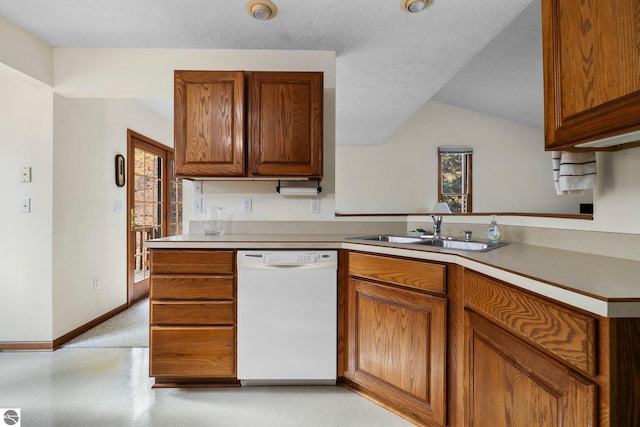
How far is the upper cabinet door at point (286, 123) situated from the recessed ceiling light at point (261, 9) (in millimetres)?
320

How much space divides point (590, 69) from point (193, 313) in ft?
6.68

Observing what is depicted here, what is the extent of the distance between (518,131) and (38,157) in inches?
246

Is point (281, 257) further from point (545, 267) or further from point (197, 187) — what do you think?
point (545, 267)

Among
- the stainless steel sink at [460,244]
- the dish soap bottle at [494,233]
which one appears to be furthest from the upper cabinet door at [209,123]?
the dish soap bottle at [494,233]

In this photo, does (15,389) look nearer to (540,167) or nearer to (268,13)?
(268,13)

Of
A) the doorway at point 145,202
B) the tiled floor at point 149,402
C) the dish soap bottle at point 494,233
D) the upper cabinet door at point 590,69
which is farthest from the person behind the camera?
the doorway at point 145,202

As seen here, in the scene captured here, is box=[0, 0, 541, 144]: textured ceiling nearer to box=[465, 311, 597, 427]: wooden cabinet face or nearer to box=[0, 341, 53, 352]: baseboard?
box=[465, 311, 597, 427]: wooden cabinet face

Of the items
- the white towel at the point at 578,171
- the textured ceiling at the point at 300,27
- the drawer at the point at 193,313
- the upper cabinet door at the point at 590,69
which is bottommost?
the drawer at the point at 193,313

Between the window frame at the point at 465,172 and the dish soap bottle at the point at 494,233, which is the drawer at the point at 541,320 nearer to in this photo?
the dish soap bottle at the point at 494,233

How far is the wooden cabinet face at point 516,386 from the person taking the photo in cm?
78

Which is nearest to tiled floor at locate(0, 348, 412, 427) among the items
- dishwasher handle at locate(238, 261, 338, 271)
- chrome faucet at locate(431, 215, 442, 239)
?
dishwasher handle at locate(238, 261, 338, 271)

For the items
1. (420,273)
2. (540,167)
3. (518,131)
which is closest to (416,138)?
(518,131)

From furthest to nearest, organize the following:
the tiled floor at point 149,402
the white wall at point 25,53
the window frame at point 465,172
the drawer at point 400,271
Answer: the window frame at point 465,172, the white wall at point 25,53, the tiled floor at point 149,402, the drawer at point 400,271

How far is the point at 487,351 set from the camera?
3.79 ft
